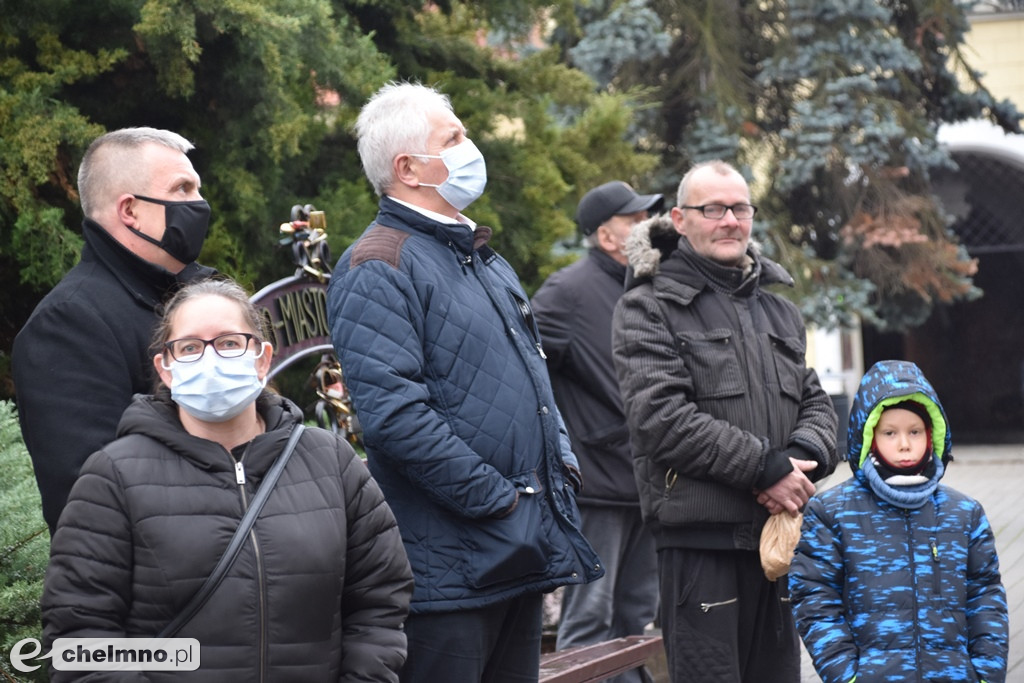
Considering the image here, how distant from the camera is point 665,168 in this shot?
46.0ft

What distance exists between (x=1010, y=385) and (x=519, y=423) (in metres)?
20.0

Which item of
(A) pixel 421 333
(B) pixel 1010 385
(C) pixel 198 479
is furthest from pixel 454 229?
(B) pixel 1010 385

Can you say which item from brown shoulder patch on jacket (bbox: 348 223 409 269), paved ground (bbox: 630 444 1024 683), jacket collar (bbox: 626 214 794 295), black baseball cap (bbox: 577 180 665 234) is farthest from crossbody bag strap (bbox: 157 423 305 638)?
black baseball cap (bbox: 577 180 665 234)

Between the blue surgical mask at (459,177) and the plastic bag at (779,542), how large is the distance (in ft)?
5.01

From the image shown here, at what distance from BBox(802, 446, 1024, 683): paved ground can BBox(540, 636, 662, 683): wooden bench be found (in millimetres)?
1397

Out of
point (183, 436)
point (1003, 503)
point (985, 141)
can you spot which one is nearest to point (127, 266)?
point (183, 436)

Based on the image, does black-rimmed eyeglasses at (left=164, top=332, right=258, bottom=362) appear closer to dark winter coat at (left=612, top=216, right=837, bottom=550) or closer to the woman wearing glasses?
the woman wearing glasses

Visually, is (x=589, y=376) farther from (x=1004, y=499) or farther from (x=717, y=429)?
(x=1004, y=499)

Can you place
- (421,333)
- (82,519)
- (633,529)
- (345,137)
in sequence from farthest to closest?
(345,137) → (633,529) → (421,333) → (82,519)

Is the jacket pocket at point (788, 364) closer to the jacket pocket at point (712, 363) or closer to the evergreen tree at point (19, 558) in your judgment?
the jacket pocket at point (712, 363)

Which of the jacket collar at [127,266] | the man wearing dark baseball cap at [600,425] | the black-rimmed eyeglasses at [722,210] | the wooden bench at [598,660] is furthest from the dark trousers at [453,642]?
the man wearing dark baseball cap at [600,425]

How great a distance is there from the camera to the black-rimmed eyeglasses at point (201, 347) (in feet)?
9.74

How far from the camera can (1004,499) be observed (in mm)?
13188

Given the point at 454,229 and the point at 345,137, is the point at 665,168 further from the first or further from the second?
the point at 454,229
